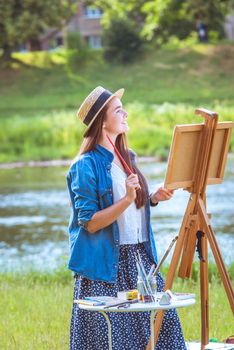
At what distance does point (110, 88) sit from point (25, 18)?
536 centimetres

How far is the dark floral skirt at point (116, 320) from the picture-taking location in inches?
270

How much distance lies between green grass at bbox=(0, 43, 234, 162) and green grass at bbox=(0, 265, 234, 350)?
22.8m

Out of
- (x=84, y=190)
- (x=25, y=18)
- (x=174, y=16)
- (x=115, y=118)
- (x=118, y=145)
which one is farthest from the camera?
(x=25, y=18)

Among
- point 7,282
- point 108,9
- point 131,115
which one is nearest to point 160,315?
point 7,282

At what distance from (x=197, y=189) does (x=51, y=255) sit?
30.2 feet

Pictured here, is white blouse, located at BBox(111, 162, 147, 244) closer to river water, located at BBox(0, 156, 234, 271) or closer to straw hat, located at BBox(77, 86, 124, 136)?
straw hat, located at BBox(77, 86, 124, 136)

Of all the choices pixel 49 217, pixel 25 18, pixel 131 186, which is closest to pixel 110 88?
pixel 25 18

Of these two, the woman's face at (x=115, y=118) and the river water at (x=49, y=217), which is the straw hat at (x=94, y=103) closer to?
the woman's face at (x=115, y=118)

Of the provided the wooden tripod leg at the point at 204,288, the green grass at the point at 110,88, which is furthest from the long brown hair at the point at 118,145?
the green grass at the point at 110,88

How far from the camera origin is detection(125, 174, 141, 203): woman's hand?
6582 millimetres

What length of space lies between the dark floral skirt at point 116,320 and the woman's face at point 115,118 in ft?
2.17

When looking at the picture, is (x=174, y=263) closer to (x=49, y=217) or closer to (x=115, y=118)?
(x=115, y=118)

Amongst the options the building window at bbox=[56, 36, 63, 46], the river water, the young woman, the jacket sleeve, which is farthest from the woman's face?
Result: the building window at bbox=[56, 36, 63, 46]

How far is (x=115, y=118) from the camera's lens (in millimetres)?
6898
